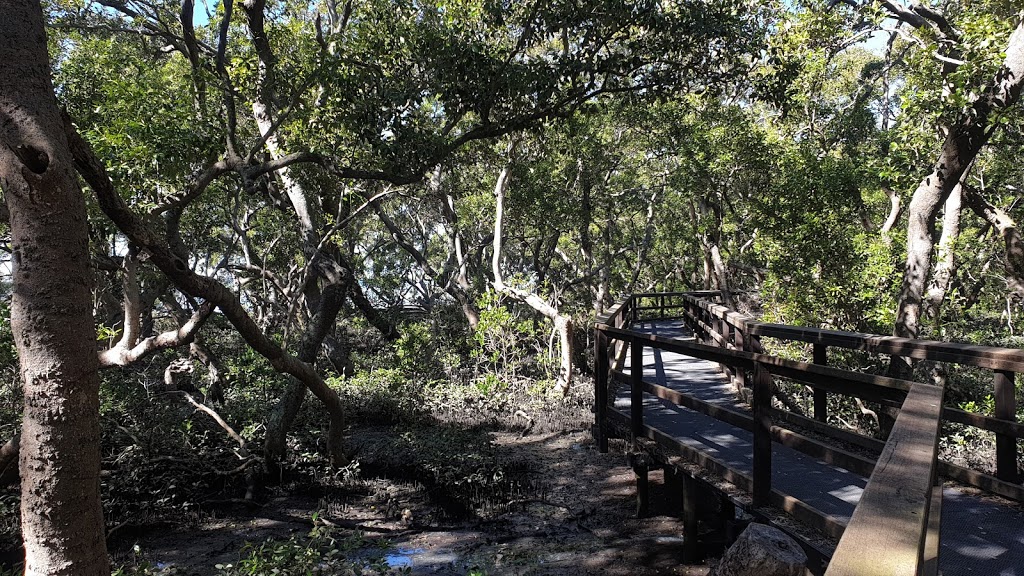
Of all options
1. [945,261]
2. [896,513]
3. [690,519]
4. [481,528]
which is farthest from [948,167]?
[481,528]

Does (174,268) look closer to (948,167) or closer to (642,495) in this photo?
(642,495)

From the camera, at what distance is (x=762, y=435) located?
3.42 meters

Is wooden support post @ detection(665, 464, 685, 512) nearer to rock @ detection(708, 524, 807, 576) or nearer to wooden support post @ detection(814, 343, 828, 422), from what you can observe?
wooden support post @ detection(814, 343, 828, 422)

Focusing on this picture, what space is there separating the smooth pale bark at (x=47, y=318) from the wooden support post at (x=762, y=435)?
3819 millimetres

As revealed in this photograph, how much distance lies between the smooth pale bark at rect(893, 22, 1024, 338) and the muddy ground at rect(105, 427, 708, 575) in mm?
3488

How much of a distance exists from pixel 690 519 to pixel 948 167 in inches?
187

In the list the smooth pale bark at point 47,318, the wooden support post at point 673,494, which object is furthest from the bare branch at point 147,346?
the wooden support post at point 673,494

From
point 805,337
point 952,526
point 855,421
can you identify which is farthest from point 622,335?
point 855,421

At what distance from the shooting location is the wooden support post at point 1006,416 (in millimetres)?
3281

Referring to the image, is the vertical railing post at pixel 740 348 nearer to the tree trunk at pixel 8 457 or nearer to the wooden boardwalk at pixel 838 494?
the wooden boardwalk at pixel 838 494

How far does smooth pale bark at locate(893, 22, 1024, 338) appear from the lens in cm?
562

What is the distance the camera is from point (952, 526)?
3.23 m

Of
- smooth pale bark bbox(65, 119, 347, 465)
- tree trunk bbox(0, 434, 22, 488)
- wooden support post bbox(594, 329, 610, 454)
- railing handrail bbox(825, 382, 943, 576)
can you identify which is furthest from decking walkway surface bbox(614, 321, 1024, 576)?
tree trunk bbox(0, 434, 22, 488)

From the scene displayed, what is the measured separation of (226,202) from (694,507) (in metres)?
12.1
